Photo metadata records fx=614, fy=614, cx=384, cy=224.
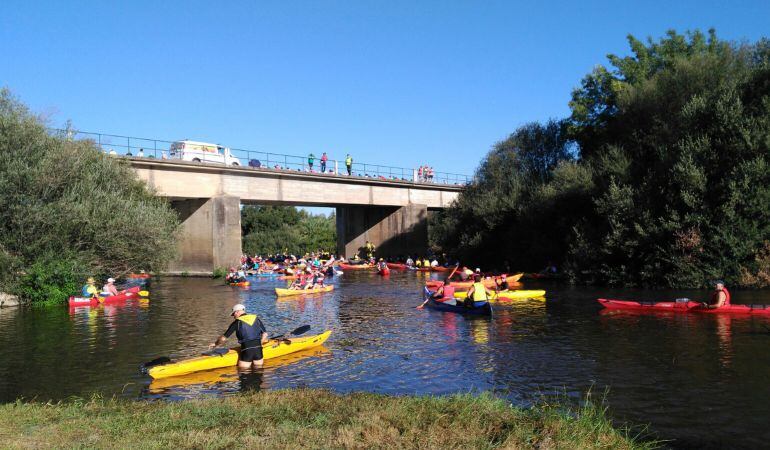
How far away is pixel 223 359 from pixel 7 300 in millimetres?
16918

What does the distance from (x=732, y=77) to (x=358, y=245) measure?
3610 cm

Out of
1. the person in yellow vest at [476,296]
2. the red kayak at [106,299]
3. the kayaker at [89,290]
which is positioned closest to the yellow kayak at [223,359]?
the person in yellow vest at [476,296]

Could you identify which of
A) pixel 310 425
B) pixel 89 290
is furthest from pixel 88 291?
pixel 310 425

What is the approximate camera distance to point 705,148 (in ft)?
88.7

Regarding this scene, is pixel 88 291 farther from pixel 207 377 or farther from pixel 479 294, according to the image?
pixel 479 294

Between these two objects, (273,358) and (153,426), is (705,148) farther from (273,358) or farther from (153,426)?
(153,426)

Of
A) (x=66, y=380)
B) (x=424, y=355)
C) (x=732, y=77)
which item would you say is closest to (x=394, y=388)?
(x=424, y=355)

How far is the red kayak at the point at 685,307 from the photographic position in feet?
62.6

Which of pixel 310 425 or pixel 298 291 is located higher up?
pixel 298 291

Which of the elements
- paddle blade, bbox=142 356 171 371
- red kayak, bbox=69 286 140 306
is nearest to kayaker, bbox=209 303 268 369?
paddle blade, bbox=142 356 171 371

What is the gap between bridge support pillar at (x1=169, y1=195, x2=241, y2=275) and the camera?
40.4m

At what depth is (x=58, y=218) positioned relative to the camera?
25391 millimetres

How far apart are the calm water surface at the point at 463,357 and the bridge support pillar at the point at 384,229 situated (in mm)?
31852

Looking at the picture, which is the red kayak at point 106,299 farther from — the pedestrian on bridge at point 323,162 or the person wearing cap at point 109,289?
the pedestrian on bridge at point 323,162
